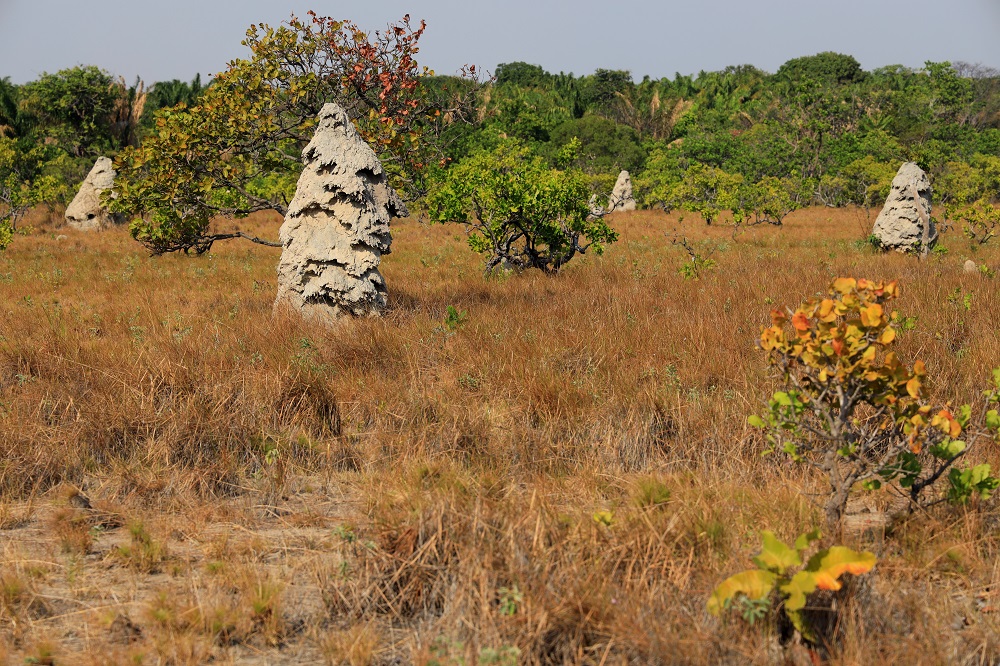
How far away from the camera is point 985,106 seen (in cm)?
5578

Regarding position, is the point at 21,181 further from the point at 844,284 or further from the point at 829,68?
the point at 829,68

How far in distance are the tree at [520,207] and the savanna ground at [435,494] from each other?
11.4ft

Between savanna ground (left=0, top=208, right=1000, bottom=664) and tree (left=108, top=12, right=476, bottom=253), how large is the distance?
3068mm

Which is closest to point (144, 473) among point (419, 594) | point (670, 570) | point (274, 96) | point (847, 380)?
point (419, 594)

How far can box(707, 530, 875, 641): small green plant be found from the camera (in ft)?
8.79

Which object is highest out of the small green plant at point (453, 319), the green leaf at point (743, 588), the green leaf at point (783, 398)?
the green leaf at point (783, 398)

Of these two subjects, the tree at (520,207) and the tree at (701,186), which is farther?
the tree at (701,186)

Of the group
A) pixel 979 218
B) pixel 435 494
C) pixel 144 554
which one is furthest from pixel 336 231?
pixel 979 218

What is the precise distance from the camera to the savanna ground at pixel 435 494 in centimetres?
287

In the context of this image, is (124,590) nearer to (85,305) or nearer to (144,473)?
(144,473)

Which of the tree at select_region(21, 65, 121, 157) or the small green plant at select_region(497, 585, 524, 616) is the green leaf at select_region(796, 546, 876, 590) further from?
the tree at select_region(21, 65, 121, 157)

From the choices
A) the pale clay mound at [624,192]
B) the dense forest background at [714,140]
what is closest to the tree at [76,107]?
the dense forest background at [714,140]

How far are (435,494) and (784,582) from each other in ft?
5.61

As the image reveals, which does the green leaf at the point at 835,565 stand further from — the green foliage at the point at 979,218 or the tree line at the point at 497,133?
the green foliage at the point at 979,218
